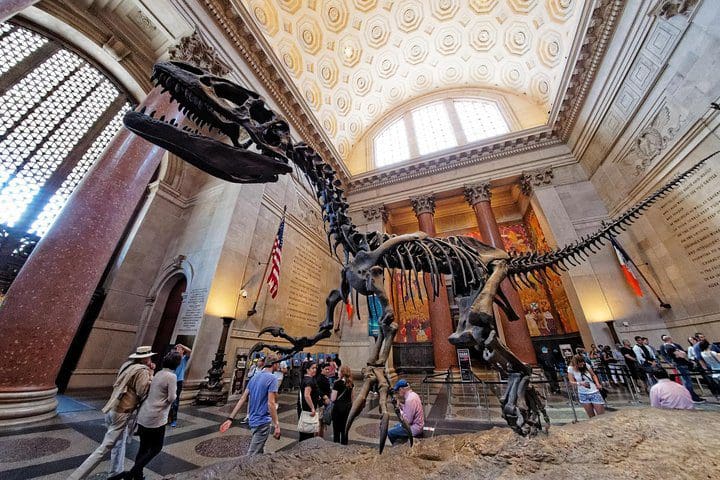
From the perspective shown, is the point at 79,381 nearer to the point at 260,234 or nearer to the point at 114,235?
the point at 114,235

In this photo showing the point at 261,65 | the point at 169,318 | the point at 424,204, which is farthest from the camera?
the point at 424,204

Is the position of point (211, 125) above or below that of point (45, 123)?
below

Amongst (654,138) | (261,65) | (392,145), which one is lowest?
(654,138)

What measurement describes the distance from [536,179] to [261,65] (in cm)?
1105

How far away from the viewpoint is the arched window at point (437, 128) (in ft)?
42.1

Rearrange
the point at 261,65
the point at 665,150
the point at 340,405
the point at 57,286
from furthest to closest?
1. the point at 261,65
2. the point at 665,150
3. the point at 57,286
4. the point at 340,405

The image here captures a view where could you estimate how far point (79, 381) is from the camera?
5.86 m

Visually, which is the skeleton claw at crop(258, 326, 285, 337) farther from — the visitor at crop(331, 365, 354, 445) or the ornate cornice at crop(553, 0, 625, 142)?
the ornate cornice at crop(553, 0, 625, 142)

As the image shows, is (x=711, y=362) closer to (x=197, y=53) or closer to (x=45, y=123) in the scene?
(x=197, y=53)

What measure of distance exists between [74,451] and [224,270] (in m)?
3.94

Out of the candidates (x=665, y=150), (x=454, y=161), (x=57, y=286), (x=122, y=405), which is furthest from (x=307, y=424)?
(x=454, y=161)

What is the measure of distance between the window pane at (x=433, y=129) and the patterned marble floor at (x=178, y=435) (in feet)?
37.6

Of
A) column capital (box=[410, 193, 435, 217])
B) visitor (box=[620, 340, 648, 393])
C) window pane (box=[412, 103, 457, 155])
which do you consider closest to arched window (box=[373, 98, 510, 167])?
window pane (box=[412, 103, 457, 155])

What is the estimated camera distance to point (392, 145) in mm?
14508
